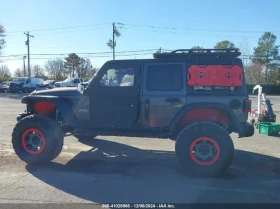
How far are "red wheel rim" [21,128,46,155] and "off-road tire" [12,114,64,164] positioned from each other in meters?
0.06

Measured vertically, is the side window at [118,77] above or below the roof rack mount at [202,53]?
below

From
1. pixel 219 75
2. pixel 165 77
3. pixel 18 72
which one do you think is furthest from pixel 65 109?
pixel 18 72

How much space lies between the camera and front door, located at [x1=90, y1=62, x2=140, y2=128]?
5977mm

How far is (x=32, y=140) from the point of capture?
242 inches

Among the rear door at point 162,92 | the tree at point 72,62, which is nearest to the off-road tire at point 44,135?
the rear door at point 162,92

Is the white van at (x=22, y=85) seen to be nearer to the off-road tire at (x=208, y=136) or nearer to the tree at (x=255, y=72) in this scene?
the off-road tire at (x=208, y=136)

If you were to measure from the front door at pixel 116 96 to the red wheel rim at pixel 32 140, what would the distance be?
1.15 m

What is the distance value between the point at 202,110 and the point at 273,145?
11.0 feet

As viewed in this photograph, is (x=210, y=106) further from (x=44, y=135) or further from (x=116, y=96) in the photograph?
(x=44, y=135)

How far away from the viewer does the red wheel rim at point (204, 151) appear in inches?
212

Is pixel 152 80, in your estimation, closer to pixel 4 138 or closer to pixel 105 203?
pixel 105 203

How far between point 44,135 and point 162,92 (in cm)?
261

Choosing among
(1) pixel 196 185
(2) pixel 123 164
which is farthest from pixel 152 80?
(1) pixel 196 185

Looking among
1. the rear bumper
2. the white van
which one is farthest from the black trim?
the white van
